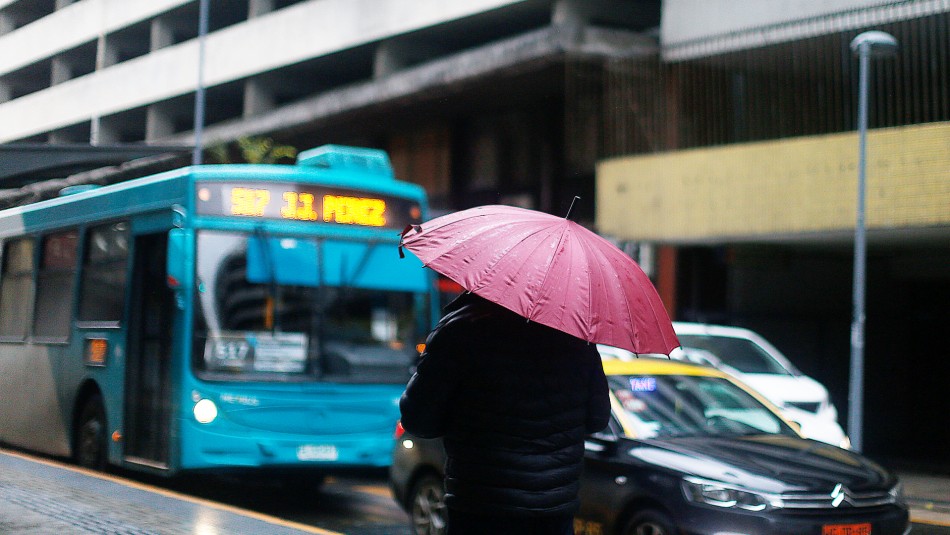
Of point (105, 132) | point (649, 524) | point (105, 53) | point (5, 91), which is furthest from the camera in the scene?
point (105, 132)

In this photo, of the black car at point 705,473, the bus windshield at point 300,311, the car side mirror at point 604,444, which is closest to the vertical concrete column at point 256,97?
the bus windshield at point 300,311

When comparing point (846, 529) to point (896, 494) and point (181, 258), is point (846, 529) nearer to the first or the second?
point (896, 494)

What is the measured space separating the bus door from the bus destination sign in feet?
2.19

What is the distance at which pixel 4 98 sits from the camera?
15.7 meters

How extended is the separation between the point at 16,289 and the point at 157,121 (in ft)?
66.5

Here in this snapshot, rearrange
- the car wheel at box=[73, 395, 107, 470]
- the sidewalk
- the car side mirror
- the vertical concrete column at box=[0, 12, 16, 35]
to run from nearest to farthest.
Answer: the car side mirror, the sidewalk, the car wheel at box=[73, 395, 107, 470], the vertical concrete column at box=[0, 12, 16, 35]

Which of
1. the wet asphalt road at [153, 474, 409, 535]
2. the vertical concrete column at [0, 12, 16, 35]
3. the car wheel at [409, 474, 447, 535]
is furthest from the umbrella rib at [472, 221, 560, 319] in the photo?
the vertical concrete column at [0, 12, 16, 35]

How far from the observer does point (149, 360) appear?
1068 centimetres

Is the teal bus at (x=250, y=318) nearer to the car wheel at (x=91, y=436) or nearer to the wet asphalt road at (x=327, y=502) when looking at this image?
the car wheel at (x=91, y=436)

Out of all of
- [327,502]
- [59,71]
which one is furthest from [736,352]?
[59,71]

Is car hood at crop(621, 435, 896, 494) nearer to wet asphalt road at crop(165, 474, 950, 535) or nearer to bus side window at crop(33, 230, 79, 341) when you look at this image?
wet asphalt road at crop(165, 474, 950, 535)

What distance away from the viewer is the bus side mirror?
33.0 ft

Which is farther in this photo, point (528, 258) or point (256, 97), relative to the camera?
point (256, 97)

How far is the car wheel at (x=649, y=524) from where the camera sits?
7.00 meters
